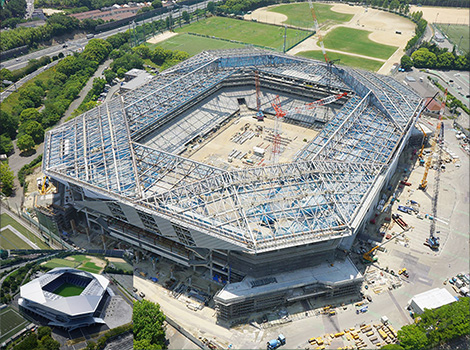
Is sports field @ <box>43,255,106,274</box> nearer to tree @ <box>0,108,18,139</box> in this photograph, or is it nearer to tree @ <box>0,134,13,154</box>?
tree @ <box>0,134,13,154</box>

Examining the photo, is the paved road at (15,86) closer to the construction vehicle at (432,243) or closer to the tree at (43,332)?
the tree at (43,332)

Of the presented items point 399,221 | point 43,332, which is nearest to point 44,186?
point 43,332

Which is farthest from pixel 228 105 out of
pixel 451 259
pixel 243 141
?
pixel 451 259

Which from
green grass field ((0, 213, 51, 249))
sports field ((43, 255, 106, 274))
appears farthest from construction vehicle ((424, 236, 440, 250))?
green grass field ((0, 213, 51, 249))

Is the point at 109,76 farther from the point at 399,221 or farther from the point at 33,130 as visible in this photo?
the point at 399,221

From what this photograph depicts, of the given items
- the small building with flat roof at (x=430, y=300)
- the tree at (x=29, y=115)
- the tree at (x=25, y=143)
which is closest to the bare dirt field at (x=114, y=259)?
the tree at (x=25, y=143)
